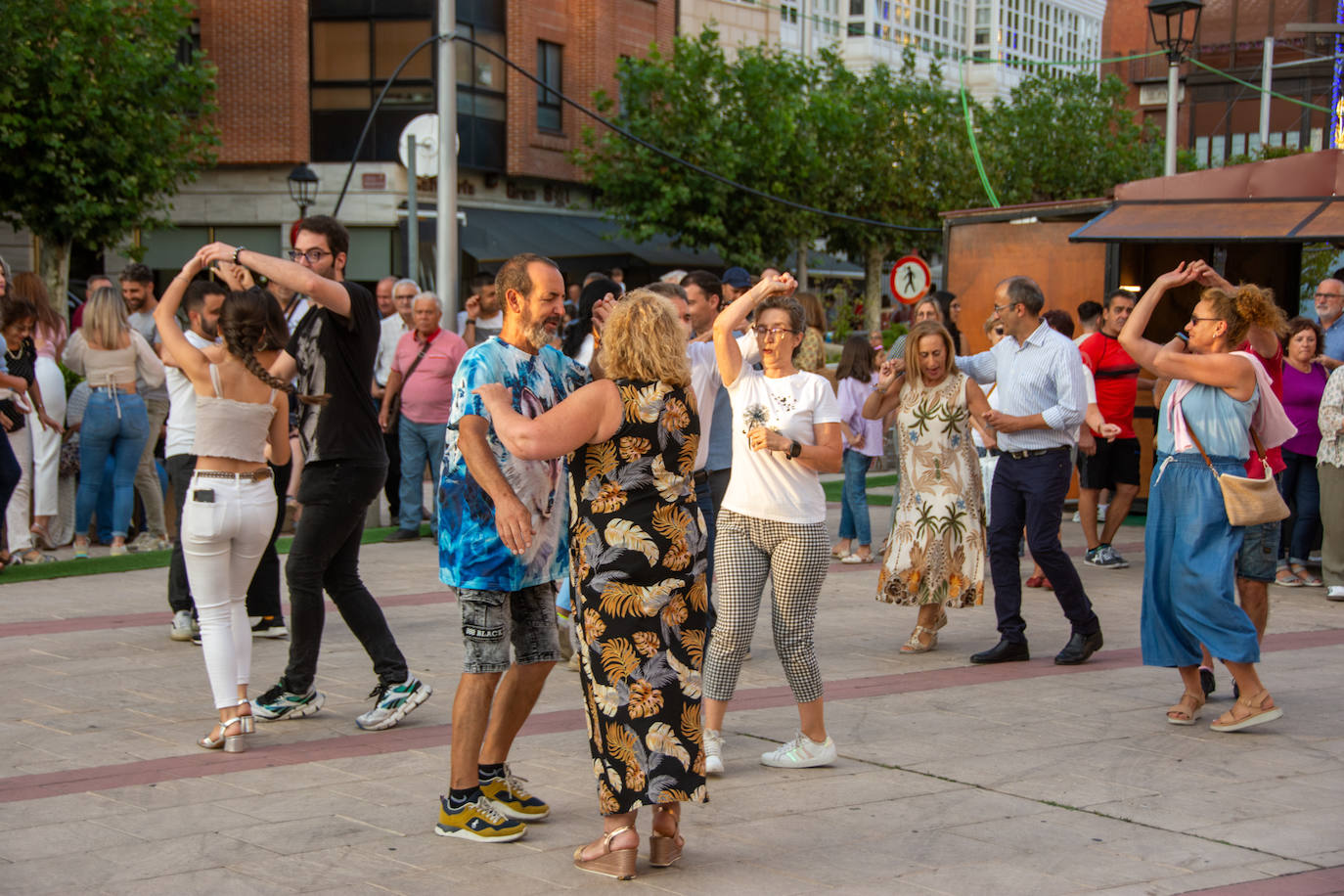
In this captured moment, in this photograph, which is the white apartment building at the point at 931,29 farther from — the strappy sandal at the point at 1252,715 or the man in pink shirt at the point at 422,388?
the strappy sandal at the point at 1252,715

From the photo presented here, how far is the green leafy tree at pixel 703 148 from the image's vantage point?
101 ft

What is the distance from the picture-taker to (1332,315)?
1103 centimetres

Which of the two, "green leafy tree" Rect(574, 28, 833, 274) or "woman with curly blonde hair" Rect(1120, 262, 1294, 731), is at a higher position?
"green leafy tree" Rect(574, 28, 833, 274)

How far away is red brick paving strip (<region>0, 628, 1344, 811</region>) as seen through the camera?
5301mm

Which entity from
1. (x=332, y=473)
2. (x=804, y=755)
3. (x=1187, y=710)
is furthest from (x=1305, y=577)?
(x=332, y=473)

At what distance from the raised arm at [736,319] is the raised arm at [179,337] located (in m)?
2.08

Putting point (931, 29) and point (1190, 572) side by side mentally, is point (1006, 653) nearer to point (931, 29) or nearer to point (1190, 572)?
point (1190, 572)

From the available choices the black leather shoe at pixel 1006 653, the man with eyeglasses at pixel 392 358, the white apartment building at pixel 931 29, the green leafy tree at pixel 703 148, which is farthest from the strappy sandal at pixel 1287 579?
the white apartment building at pixel 931 29

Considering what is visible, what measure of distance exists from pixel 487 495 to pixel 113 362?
7.04 meters

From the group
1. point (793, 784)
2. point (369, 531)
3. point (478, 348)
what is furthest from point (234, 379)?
point (369, 531)

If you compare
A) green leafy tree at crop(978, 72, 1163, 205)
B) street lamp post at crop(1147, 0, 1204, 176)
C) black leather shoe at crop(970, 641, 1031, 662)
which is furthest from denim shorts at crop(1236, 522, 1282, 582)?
green leafy tree at crop(978, 72, 1163, 205)

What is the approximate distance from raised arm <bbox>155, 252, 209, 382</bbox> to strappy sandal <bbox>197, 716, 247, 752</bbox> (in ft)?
4.57

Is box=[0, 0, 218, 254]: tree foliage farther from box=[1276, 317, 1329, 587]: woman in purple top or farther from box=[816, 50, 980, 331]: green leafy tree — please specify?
box=[1276, 317, 1329, 587]: woman in purple top

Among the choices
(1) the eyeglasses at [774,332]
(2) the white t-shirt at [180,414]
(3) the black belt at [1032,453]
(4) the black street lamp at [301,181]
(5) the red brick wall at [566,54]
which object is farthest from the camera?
(5) the red brick wall at [566,54]
